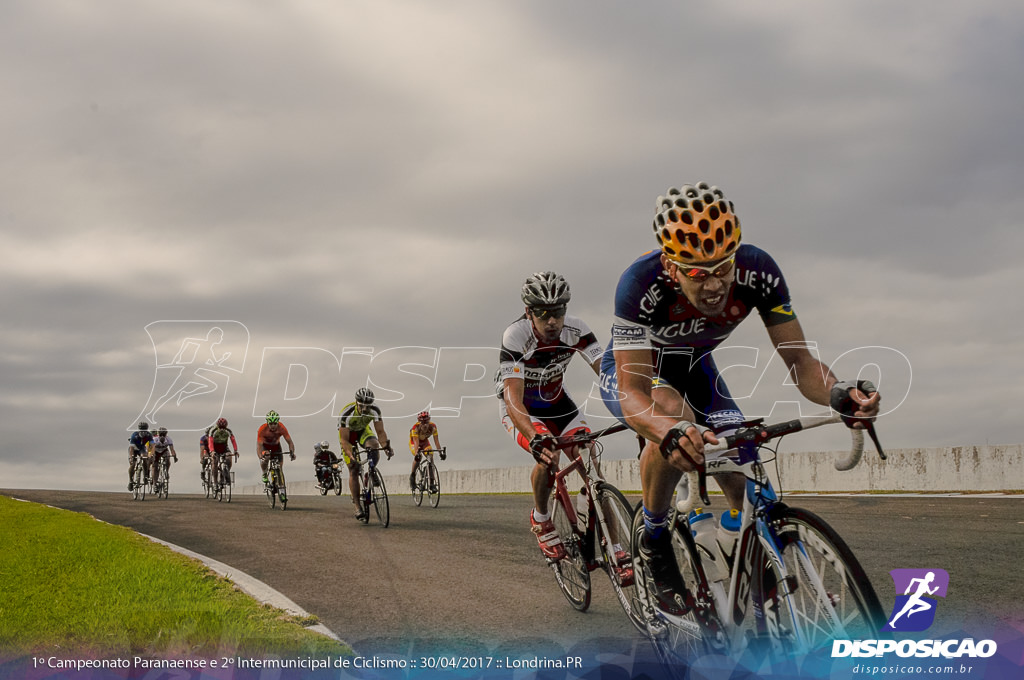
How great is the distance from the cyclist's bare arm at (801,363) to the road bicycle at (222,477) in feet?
71.3

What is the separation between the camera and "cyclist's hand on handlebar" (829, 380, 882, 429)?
3.34 m

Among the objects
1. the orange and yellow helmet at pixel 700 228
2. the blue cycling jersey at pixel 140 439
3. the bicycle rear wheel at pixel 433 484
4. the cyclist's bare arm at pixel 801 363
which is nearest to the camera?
the orange and yellow helmet at pixel 700 228

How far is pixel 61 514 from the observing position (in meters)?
19.0

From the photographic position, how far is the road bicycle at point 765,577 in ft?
10.5

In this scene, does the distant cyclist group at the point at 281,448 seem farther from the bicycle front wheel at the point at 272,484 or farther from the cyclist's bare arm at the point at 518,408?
the cyclist's bare arm at the point at 518,408

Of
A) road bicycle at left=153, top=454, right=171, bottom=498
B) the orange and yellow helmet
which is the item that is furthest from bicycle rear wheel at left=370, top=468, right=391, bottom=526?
road bicycle at left=153, top=454, right=171, bottom=498

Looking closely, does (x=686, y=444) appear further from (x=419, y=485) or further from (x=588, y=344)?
(x=419, y=485)

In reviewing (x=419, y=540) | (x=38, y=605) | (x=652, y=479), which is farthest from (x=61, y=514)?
(x=652, y=479)

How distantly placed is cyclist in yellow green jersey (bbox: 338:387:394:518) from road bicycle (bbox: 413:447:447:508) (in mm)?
4638

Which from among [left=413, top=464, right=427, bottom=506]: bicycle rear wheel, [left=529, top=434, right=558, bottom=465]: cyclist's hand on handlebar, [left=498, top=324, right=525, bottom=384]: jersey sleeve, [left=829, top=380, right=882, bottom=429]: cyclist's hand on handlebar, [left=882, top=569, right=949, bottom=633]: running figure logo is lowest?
[left=413, top=464, right=427, bottom=506]: bicycle rear wheel

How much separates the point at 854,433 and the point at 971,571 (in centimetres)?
572

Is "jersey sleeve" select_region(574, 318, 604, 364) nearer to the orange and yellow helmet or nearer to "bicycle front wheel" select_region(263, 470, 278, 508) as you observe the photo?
the orange and yellow helmet

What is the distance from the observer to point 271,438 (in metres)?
20.6

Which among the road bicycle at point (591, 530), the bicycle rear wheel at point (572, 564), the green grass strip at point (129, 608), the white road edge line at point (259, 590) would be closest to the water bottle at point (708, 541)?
the road bicycle at point (591, 530)
